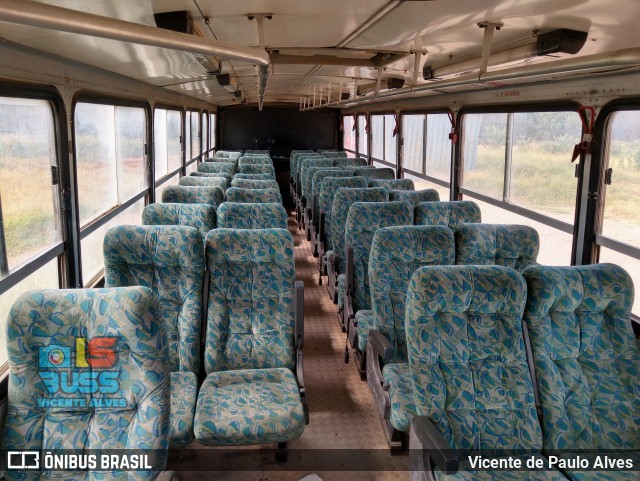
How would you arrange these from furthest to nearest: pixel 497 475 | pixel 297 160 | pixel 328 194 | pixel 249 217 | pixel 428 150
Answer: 1. pixel 297 160
2. pixel 428 150
3. pixel 328 194
4. pixel 249 217
5. pixel 497 475

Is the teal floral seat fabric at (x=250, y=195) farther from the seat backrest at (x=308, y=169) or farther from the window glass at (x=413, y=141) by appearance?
the window glass at (x=413, y=141)

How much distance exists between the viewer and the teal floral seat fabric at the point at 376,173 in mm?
7438

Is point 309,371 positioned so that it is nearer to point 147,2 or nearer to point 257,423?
point 257,423

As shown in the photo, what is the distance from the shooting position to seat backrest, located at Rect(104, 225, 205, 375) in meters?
3.04

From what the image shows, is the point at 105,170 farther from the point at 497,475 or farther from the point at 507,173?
the point at 497,475

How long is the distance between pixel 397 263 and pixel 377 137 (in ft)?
26.5

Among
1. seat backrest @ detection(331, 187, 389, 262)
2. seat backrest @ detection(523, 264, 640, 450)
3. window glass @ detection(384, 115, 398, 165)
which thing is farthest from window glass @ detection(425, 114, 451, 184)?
seat backrest @ detection(523, 264, 640, 450)

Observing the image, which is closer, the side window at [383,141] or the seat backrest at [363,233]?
the seat backrest at [363,233]

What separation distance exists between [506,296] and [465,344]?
280mm

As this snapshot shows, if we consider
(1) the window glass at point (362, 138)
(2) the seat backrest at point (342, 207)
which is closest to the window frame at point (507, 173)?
(2) the seat backrest at point (342, 207)

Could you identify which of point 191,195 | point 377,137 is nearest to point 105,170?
point 191,195

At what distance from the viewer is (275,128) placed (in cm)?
1394

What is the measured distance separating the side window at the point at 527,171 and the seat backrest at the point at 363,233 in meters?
1.14

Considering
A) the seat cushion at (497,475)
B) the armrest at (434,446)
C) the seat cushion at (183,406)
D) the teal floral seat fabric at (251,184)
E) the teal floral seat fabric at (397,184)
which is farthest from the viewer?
the teal floral seat fabric at (397,184)
